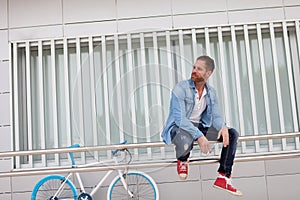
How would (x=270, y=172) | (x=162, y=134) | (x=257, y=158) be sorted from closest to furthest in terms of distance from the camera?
(x=162, y=134) → (x=257, y=158) → (x=270, y=172)

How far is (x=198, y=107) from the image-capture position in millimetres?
2240

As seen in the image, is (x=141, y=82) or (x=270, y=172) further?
(x=270, y=172)

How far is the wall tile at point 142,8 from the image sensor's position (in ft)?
12.4

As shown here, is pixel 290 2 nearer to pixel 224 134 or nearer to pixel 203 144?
pixel 224 134

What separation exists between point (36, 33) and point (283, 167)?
2316mm

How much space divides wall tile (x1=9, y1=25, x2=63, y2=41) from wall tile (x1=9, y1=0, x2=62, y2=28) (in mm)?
44

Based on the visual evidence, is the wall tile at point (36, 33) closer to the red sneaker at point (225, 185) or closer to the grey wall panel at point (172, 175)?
the grey wall panel at point (172, 175)

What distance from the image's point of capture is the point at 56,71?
3.81 metres

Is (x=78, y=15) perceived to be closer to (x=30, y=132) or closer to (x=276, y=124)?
(x=30, y=132)

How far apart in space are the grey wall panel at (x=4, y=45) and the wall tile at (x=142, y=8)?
974 mm

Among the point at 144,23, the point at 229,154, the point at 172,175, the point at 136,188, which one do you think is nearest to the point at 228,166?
the point at 229,154

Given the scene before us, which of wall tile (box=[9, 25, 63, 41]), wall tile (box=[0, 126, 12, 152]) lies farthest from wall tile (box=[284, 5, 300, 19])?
wall tile (box=[0, 126, 12, 152])

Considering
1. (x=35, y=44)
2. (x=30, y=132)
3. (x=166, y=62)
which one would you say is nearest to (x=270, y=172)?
(x=166, y=62)

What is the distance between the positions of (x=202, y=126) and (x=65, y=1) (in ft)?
6.76
